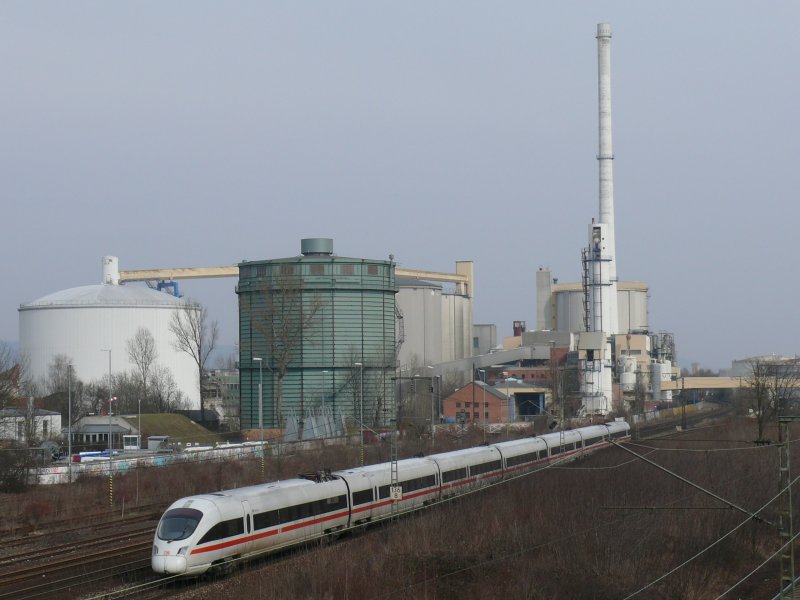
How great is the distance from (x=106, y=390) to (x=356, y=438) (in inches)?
1553

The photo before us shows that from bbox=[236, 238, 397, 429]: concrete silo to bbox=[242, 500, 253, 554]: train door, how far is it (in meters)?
53.7

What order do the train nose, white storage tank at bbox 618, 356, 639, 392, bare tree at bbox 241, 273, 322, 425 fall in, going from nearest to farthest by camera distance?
the train nose < bare tree at bbox 241, 273, 322, 425 < white storage tank at bbox 618, 356, 639, 392

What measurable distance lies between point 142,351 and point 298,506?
86871 millimetres

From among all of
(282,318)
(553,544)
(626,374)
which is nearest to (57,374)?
(282,318)

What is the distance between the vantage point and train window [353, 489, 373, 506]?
3611cm

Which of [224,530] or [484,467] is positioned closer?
[224,530]

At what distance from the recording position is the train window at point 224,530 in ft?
94.4

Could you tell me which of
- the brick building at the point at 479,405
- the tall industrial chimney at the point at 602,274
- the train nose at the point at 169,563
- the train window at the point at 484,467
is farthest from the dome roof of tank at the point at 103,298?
the train nose at the point at 169,563

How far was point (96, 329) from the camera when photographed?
117062 mm

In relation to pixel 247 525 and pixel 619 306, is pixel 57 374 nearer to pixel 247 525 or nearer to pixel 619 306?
pixel 619 306

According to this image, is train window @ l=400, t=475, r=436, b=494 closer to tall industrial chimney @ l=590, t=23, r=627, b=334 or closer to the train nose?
the train nose

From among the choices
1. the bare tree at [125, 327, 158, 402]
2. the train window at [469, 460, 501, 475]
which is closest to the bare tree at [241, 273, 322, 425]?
the bare tree at [125, 327, 158, 402]

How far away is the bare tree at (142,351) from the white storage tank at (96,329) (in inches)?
21.7

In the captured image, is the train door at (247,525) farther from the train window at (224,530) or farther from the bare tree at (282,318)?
the bare tree at (282,318)
